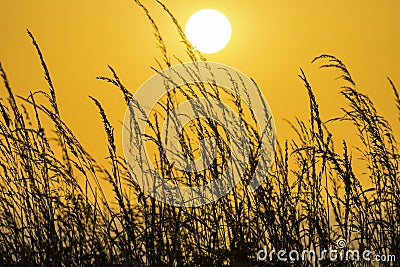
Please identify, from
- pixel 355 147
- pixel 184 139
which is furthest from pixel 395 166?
pixel 184 139

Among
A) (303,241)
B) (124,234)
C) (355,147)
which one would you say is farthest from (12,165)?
(355,147)

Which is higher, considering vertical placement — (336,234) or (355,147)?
(355,147)

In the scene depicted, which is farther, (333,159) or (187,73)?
(187,73)

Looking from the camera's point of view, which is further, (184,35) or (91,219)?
(184,35)

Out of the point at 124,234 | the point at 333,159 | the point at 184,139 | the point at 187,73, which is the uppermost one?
the point at 187,73

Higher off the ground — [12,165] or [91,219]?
[12,165]

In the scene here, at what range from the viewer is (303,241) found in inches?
129

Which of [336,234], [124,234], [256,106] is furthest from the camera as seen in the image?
[256,106]

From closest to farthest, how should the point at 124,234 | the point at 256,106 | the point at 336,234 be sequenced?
the point at 124,234
the point at 336,234
the point at 256,106

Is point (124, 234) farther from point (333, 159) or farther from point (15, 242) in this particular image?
point (333, 159)

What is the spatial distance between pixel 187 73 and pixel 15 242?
3.90ft

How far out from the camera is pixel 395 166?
3449mm

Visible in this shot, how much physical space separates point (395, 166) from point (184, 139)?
3.41ft

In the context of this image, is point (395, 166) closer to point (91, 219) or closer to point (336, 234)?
point (336, 234)
